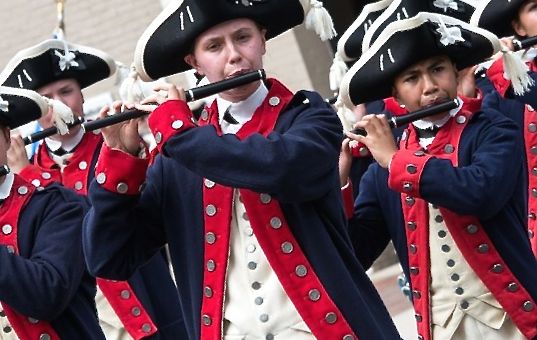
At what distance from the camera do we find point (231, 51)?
12.1 ft

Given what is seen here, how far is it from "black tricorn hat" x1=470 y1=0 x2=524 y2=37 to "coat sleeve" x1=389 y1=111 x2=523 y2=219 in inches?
53.5

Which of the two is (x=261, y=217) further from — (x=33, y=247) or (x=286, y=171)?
(x=33, y=247)

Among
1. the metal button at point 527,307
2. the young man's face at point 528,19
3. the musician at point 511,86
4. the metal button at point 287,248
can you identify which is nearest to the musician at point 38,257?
the metal button at point 287,248

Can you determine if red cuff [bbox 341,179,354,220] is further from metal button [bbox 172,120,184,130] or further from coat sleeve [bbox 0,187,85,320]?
metal button [bbox 172,120,184,130]

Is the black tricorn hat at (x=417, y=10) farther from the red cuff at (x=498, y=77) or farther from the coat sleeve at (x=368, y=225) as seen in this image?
the coat sleeve at (x=368, y=225)

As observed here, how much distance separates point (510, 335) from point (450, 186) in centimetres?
56

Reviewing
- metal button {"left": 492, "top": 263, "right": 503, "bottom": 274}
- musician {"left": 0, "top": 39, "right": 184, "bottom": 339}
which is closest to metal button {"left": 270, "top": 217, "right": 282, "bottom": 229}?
metal button {"left": 492, "top": 263, "right": 503, "bottom": 274}

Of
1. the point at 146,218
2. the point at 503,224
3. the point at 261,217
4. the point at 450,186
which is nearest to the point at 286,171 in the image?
the point at 261,217

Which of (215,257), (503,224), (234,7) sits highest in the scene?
(234,7)

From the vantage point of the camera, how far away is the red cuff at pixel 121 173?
3.67m

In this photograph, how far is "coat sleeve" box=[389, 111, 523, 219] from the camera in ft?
13.9

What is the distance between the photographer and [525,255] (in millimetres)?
4449

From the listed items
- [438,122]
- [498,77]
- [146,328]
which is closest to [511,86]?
[498,77]

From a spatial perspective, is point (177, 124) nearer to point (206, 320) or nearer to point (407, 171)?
point (206, 320)
